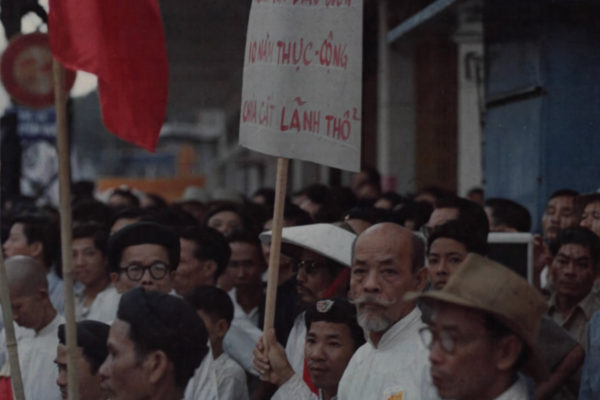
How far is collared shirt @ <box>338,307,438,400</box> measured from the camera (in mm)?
4695

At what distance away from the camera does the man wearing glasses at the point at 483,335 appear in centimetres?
374

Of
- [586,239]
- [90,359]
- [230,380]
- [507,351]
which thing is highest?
[586,239]

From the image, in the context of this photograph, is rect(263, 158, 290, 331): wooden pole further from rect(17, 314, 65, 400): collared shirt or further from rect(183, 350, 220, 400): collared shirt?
rect(17, 314, 65, 400): collared shirt

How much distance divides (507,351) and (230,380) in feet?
8.79

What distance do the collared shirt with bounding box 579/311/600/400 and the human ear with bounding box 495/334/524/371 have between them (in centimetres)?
156

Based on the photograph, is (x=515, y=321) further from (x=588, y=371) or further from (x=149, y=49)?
(x=149, y=49)

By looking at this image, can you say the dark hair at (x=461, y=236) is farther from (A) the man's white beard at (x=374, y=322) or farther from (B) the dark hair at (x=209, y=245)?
(B) the dark hair at (x=209, y=245)

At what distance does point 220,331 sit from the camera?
21.6ft

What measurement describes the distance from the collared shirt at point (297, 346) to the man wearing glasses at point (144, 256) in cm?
63

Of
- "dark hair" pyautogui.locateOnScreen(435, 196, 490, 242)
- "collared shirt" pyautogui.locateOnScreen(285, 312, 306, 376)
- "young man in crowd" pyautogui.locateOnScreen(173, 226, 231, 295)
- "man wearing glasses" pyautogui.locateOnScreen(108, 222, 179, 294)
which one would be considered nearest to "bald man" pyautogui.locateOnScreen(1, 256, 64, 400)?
"man wearing glasses" pyautogui.locateOnScreen(108, 222, 179, 294)

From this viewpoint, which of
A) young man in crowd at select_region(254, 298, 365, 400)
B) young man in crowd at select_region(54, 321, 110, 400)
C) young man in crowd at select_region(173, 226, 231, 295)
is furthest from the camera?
young man in crowd at select_region(173, 226, 231, 295)

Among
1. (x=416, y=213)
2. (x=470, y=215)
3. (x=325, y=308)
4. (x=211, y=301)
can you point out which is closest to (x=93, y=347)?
(x=325, y=308)

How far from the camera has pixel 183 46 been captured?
21750 millimetres

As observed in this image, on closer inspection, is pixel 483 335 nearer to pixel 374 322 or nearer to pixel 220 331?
pixel 374 322
